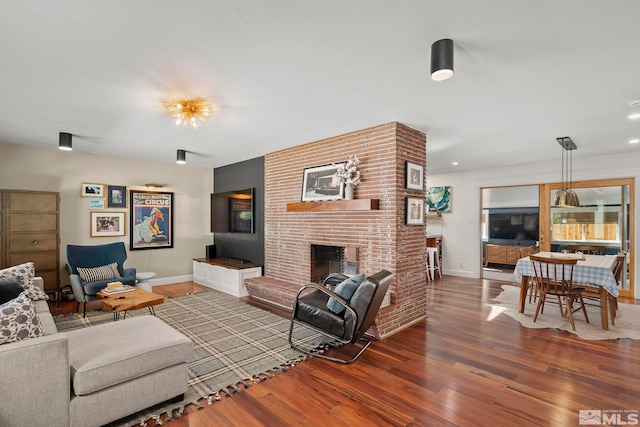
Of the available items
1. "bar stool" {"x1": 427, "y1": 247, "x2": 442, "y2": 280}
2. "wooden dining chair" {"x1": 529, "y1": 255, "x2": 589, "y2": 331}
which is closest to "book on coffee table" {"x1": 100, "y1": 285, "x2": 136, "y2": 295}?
"wooden dining chair" {"x1": 529, "y1": 255, "x2": 589, "y2": 331}

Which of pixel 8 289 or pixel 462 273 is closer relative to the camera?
pixel 8 289

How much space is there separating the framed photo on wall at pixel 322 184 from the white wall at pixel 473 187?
413cm

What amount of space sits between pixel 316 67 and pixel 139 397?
2.63m

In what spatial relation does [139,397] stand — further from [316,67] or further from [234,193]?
[234,193]

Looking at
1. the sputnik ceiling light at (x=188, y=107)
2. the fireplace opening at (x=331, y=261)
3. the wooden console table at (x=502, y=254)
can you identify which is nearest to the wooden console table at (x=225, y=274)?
the fireplace opening at (x=331, y=261)

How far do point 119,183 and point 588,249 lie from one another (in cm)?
861

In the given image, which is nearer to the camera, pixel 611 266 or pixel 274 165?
pixel 611 266

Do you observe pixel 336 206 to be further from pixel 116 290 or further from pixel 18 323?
pixel 18 323

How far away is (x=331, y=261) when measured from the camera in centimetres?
451

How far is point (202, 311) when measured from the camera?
4336 millimetres

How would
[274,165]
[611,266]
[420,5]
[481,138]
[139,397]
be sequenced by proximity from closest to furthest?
[420,5], [139,397], [611,266], [481,138], [274,165]

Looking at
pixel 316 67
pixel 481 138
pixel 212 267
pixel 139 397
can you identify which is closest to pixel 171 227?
pixel 212 267

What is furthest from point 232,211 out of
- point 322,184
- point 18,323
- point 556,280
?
point 556,280

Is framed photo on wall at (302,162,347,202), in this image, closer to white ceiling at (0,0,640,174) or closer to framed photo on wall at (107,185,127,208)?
white ceiling at (0,0,640,174)
